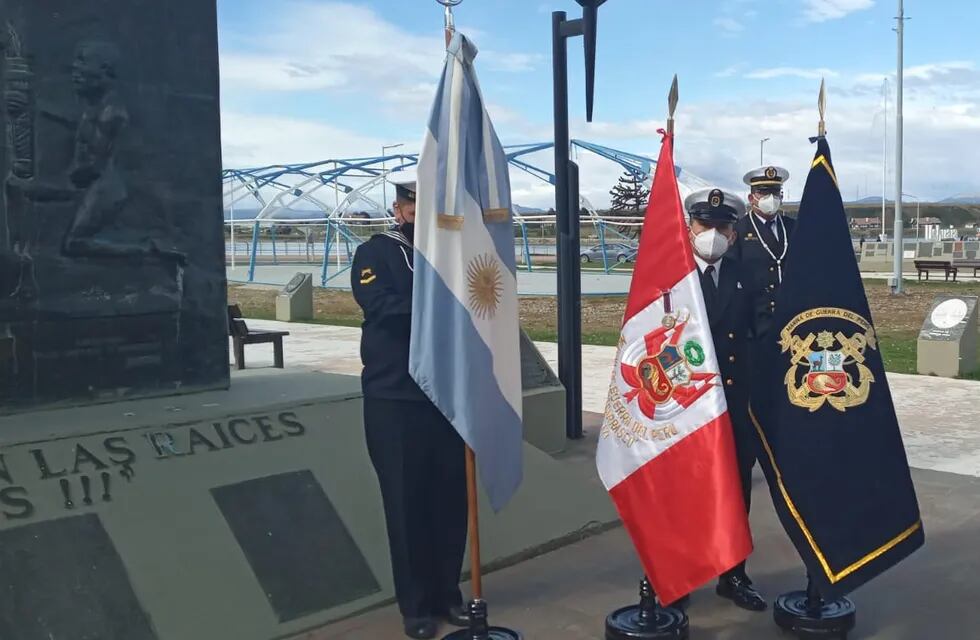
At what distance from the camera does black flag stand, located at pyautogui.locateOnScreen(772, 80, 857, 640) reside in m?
3.35

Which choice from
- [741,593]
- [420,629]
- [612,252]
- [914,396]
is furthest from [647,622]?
[612,252]

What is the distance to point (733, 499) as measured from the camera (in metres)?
2.96

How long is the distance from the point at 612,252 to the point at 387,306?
37820mm

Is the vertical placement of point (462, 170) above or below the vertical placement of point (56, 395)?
above

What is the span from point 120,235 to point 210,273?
53 centimetres

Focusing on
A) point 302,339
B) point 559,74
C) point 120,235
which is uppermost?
point 559,74

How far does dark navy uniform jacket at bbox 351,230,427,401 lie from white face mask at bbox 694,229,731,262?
1.08m

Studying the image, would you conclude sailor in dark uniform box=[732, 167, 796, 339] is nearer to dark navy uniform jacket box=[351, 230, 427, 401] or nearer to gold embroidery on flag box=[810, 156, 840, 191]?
gold embroidery on flag box=[810, 156, 840, 191]

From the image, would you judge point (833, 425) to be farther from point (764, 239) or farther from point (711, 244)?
point (764, 239)

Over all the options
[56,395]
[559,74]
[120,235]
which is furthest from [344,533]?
[559,74]

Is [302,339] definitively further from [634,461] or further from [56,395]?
[634,461]

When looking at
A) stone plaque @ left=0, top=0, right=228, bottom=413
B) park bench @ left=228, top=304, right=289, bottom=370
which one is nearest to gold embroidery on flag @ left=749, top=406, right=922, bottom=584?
stone plaque @ left=0, top=0, right=228, bottom=413

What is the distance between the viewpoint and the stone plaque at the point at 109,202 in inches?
168

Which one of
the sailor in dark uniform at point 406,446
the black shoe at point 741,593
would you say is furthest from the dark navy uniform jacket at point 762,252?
the sailor in dark uniform at point 406,446
